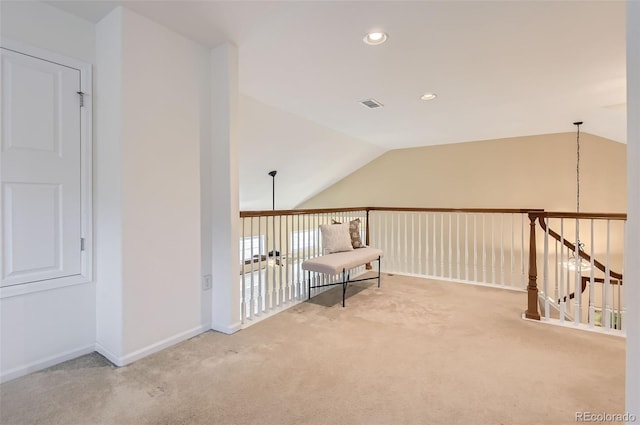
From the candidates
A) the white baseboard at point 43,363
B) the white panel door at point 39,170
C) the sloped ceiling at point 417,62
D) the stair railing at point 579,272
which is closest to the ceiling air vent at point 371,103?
the sloped ceiling at point 417,62

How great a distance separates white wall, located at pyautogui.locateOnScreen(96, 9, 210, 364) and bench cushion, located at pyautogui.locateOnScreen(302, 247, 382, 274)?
116cm

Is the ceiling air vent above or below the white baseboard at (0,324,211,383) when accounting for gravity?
above

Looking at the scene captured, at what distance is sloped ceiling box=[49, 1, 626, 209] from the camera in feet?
6.59

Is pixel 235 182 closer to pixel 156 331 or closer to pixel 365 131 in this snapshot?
pixel 156 331

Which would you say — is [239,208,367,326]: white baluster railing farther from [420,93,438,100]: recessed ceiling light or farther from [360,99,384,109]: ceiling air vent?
[420,93,438,100]: recessed ceiling light

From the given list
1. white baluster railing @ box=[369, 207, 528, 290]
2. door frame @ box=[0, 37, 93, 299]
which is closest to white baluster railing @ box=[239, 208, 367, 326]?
door frame @ box=[0, 37, 93, 299]

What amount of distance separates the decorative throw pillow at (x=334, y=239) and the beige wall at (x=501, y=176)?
3084 mm

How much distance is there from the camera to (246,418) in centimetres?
153

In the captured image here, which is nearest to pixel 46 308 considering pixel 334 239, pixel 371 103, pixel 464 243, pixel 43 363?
pixel 43 363

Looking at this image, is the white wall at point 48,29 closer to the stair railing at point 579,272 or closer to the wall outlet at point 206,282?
the wall outlet at point 206,282

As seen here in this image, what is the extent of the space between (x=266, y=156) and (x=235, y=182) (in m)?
2.29

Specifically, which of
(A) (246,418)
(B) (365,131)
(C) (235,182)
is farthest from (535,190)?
(A) (246,418)

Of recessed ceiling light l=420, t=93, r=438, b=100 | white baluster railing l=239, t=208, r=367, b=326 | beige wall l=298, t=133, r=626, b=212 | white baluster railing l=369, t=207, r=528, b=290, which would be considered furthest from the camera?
white baluster railing l=369, t=207, r=528, b=290

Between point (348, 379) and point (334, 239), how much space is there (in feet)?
6.28
